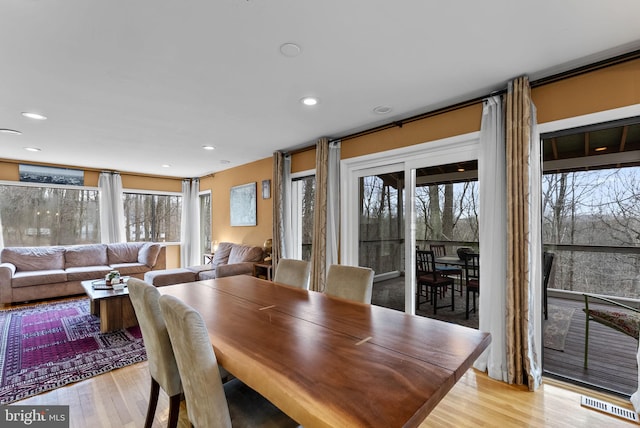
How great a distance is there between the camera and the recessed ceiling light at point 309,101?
265cm

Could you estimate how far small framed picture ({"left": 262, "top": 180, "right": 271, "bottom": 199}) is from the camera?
496 cm

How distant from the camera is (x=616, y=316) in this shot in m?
2.13

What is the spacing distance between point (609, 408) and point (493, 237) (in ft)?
4.30

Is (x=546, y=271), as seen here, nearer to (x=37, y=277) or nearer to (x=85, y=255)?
(x=37, y=277)

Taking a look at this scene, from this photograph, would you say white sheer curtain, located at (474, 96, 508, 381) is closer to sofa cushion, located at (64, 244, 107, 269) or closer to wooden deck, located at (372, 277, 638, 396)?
wooden deck, located at (372, 277, 638, 396)

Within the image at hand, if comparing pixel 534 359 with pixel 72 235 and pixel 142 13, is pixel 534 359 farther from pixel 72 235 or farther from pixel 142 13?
pixel 72 235

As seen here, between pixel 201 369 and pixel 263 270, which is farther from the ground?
pixel 201 369

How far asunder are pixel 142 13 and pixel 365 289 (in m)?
2.16

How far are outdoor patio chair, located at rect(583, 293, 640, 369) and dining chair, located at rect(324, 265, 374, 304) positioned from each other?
177 centimetres

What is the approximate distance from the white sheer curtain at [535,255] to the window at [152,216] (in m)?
7.15

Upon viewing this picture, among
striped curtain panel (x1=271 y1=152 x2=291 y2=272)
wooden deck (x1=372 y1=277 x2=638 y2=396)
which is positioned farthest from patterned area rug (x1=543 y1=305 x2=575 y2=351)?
striped curtain panel (x1=271 y1=152 x2=291 y2=272)

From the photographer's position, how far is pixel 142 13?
5.06ft

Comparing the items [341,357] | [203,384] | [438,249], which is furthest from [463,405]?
[203,384]

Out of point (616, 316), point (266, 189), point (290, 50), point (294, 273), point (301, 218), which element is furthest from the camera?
point (266, 189)
